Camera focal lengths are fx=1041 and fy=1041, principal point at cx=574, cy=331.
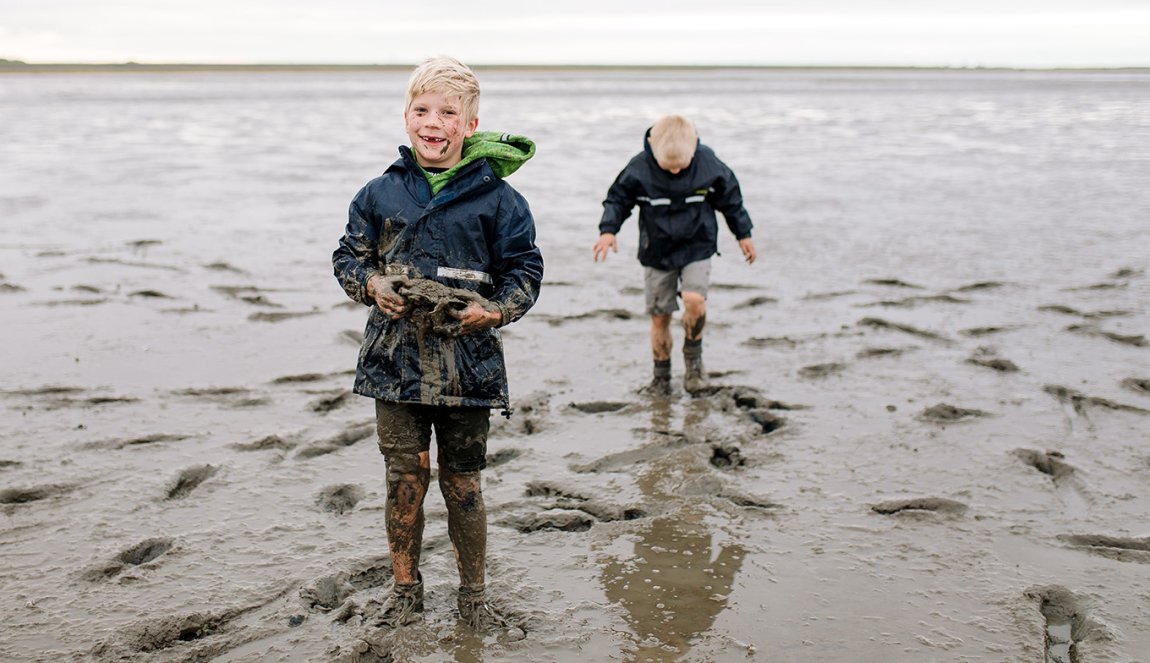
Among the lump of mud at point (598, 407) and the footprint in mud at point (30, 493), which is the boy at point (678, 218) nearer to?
the lump of mud at point (598, 407)

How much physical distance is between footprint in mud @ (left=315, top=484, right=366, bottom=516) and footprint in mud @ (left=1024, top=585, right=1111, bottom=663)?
118 inches

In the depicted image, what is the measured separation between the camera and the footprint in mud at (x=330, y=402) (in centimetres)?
625

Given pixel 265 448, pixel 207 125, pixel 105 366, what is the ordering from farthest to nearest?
pixel 207 125
pixel 105 366
pixel 265 448

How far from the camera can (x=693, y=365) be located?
6789mm

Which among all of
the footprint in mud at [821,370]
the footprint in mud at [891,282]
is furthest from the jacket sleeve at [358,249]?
the footprint in mud at [891,282]

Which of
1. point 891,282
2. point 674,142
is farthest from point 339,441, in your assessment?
point 891,282

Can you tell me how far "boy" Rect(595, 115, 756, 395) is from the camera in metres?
6.58

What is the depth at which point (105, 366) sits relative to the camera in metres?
6.96

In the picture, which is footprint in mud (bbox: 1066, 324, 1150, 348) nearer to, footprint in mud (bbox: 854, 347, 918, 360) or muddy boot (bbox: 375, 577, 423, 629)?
footprint in mud (bbox: 854, 347, 918, 360)

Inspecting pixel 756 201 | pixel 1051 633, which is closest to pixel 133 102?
pixel 756 201

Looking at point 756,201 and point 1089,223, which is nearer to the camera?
point 1089,223

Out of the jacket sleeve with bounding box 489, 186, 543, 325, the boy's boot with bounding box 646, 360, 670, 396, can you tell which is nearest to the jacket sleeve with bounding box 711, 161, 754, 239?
the boy's boot with bounding box 646, 360, 670, 396

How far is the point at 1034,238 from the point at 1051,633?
8.93 metres

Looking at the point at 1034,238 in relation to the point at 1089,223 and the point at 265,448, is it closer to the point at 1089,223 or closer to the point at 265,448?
the point at 1089,223
